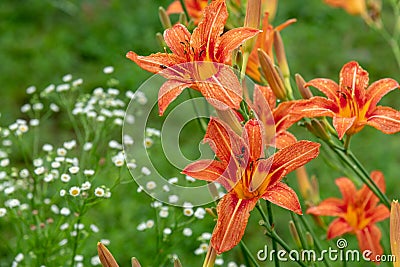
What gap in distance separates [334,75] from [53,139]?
1.16 metres

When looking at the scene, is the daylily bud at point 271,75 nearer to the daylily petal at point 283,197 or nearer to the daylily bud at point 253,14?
the daylily bud at point 253,14

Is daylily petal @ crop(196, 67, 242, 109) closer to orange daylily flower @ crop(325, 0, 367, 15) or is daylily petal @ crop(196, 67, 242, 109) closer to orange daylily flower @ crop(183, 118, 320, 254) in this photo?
orange daylily flower @ crop(183, 118, 320, 254)

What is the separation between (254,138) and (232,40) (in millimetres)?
128

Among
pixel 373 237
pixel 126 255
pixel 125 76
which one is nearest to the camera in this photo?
pixel 373 237

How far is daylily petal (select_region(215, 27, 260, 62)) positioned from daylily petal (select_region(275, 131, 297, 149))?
0.13 m

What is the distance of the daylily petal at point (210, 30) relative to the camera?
0.87 metres

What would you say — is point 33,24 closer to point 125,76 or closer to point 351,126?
point 125,76

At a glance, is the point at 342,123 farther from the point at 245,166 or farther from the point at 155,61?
the point at 155,61

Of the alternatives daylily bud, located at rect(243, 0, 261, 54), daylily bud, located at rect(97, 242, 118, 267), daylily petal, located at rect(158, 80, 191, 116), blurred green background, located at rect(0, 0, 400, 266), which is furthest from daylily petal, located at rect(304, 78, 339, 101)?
blurred green background, located at rect(0, 0, 400, 266)

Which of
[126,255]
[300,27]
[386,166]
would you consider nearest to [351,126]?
[126,255]

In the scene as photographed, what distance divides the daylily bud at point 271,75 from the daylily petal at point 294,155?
0.18m

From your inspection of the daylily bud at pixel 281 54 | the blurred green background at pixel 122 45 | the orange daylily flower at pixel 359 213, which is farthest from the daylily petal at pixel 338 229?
the blurred green background at pixel 122 45

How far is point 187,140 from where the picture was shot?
2.54m

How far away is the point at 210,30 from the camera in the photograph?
87 cm
